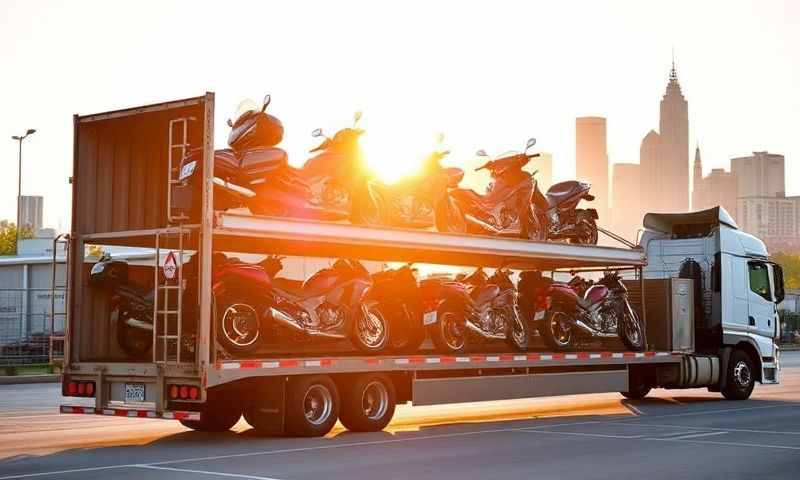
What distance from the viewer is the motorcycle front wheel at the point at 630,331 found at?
2275 centimetres

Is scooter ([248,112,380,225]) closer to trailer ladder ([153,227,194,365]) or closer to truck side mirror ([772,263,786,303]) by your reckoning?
trailer ladder ([153,227,194,365])

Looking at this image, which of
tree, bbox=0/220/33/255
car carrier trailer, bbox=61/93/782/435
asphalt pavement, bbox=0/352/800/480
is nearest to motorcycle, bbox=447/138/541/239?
car carrier trailer, bbox=61/93/782/435

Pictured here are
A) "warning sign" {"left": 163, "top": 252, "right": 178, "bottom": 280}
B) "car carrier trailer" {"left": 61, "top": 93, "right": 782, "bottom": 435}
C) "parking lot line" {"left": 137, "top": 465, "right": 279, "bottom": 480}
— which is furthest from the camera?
"car carrier trailer" {"left": 61, "top": 93, "right": 782, "bottom": 435}

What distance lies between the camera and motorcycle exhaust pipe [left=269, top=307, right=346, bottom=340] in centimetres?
1611

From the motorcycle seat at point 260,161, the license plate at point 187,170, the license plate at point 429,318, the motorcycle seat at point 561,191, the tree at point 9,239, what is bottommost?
the license plate at point 429,318

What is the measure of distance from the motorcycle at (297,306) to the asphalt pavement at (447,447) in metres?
1.35

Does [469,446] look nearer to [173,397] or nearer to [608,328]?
[173,397]

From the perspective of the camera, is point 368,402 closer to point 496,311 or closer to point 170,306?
point 170,306

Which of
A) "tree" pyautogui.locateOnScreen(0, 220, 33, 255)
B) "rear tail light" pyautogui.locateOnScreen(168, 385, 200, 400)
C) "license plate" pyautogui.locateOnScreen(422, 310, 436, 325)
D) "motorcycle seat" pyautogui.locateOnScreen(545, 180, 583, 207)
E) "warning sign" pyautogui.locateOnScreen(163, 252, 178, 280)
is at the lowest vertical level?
"rear tail light" pyautogui.locateOnScreen(168, 385, 200, 400)

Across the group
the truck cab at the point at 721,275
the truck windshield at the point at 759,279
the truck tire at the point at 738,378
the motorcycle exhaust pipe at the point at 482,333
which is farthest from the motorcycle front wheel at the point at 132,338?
the truck windshield at the point at 759,279

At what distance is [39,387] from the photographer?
94.9 feet

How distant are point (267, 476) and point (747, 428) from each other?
Answer: 837 centimetres

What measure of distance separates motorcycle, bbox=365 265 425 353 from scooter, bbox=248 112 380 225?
3.90 feet

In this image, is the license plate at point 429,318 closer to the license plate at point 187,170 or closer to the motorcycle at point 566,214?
the motorcycle at point 566,214
